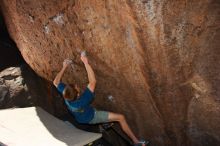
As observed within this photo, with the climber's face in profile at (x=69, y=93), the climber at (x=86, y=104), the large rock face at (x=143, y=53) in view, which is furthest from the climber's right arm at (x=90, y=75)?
the climber's face in profile at (x=69, y=93)

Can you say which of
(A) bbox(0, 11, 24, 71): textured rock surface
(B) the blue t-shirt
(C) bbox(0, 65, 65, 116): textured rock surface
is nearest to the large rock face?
(B) the blue t-shirt

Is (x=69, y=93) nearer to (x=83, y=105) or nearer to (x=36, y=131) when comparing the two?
Result: (x=83, y=105)

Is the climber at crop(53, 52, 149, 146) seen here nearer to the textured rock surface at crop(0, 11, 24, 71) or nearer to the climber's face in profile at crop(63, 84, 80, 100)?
the climber's face in profile at crop(63, 84, 80, 100)

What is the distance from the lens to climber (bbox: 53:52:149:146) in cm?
561

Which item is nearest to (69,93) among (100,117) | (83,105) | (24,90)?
(83,105)

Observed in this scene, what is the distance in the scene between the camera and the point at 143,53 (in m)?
5.35

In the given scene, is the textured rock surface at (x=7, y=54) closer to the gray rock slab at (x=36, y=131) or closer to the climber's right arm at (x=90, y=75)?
the gray rock slab at (x=36, y=131)

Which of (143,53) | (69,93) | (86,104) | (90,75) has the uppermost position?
(143,53)

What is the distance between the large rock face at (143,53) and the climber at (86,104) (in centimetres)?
21

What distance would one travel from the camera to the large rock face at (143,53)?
4.95m

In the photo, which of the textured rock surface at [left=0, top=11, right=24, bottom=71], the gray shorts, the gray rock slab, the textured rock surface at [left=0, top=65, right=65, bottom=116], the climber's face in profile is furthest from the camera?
the textured rock surface at [left=0, top=11, right=24, bottom=71]

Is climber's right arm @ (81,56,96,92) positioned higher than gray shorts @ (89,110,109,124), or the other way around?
climber's right arm @ (81,56,96,92)

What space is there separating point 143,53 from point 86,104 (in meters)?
1.15

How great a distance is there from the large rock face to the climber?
8.2 inches
